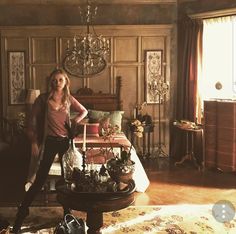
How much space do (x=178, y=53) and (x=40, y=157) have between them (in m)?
4.65

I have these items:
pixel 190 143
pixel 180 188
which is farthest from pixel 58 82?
pixel 190 143

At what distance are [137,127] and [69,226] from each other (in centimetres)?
427

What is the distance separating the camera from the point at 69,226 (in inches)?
151

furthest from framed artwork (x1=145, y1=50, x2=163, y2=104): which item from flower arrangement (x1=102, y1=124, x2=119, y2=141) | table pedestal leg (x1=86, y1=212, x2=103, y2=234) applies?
table pedestal leg (x1=86, y1=212, x2=103, y2=234)

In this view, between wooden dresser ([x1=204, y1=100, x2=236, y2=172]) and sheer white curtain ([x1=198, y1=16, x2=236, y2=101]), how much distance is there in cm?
71

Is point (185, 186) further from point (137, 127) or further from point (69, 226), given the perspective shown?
point (69, 226)

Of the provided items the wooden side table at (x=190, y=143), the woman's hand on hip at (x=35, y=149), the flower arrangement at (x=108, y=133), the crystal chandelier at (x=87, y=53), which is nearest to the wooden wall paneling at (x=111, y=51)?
the crystal chandelier at (x=87, y=53)

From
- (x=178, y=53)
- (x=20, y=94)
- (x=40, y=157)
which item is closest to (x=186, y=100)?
(x=178, y=53)

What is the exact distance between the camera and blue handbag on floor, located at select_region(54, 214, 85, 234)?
3.78 meters

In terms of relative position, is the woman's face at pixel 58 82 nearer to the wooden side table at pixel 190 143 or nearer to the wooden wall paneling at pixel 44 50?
the wooden side table at pixel 190 143

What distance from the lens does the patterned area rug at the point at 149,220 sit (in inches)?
187

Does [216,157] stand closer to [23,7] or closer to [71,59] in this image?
[71,59]

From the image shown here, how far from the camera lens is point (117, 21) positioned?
8.42 m

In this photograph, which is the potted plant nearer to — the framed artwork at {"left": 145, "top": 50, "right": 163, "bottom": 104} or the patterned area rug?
the patterned area rug
